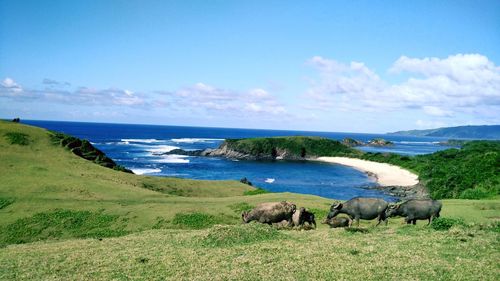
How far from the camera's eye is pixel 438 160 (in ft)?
443

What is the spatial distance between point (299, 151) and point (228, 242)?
161 m

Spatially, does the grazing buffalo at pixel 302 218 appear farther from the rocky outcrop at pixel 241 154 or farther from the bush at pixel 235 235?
the rocky outcrop at pixel 241 154

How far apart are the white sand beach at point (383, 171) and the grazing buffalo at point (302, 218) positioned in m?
91.4

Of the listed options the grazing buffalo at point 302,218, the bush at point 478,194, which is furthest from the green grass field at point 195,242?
the bush at point 478,194

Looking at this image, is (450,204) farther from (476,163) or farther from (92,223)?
(476,163)

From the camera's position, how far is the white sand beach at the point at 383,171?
115 meters

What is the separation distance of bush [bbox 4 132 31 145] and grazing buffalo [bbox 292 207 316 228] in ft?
126

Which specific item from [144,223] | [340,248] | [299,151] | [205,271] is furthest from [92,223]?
[299,151]

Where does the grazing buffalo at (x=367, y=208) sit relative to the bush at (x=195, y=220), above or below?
above

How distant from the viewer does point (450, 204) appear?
34.0 m

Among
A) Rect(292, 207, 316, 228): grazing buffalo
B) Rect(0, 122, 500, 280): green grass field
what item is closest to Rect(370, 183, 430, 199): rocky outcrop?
Rect(0, 122, 500, 280): green grass field

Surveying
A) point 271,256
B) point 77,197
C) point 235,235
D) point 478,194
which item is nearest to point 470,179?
point 478,194

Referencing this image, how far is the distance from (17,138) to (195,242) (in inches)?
1528

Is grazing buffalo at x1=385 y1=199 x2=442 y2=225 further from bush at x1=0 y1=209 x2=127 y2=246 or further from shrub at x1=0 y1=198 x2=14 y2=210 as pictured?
shrub at x1=0 y1=198 x2=14 y2=210
